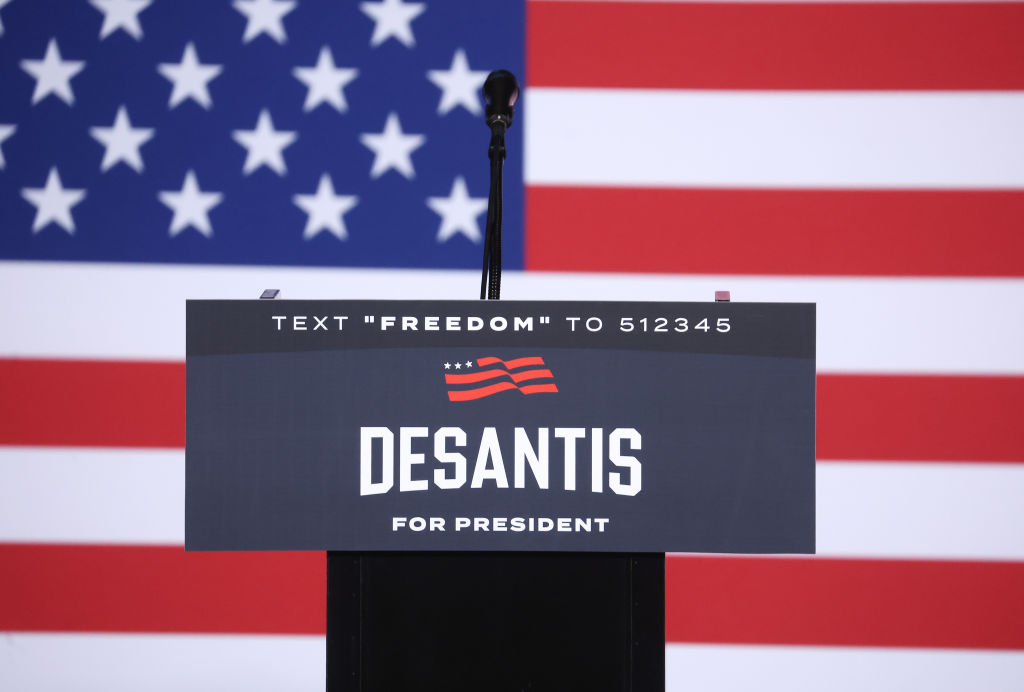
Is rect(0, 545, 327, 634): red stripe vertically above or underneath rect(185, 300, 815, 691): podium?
underneath

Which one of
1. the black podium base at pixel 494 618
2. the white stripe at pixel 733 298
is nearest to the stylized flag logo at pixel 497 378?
the black podium base at pixel 494 618

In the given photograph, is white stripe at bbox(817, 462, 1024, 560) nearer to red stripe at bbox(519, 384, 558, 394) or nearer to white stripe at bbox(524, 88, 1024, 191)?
white stripe at bbox(524, 88, 1024, 191)

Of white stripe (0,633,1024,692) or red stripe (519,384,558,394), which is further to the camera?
white stripe (0,633,1024,692)

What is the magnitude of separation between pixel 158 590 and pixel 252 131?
1103 millimetres

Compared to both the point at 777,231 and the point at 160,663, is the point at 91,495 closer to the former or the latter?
the point at 160,663

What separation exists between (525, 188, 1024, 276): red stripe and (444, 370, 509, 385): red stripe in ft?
3.04

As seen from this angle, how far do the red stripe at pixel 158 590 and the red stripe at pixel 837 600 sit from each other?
2.86 ft

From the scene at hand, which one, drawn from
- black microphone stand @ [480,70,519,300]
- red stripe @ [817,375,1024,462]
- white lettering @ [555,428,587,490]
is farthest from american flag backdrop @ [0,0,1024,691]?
white lettering @ [555,428,587,490]

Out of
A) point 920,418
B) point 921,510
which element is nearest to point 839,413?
point 920,418

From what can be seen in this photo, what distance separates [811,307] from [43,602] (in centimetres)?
183

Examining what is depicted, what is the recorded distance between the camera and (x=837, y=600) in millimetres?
1695

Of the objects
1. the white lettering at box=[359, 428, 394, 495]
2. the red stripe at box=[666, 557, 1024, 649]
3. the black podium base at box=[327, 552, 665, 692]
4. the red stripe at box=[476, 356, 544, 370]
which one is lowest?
the red stripe at box=[666, 557, 1024, 649]

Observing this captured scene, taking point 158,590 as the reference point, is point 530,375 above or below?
above

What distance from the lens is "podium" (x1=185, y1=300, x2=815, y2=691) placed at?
82 cm
